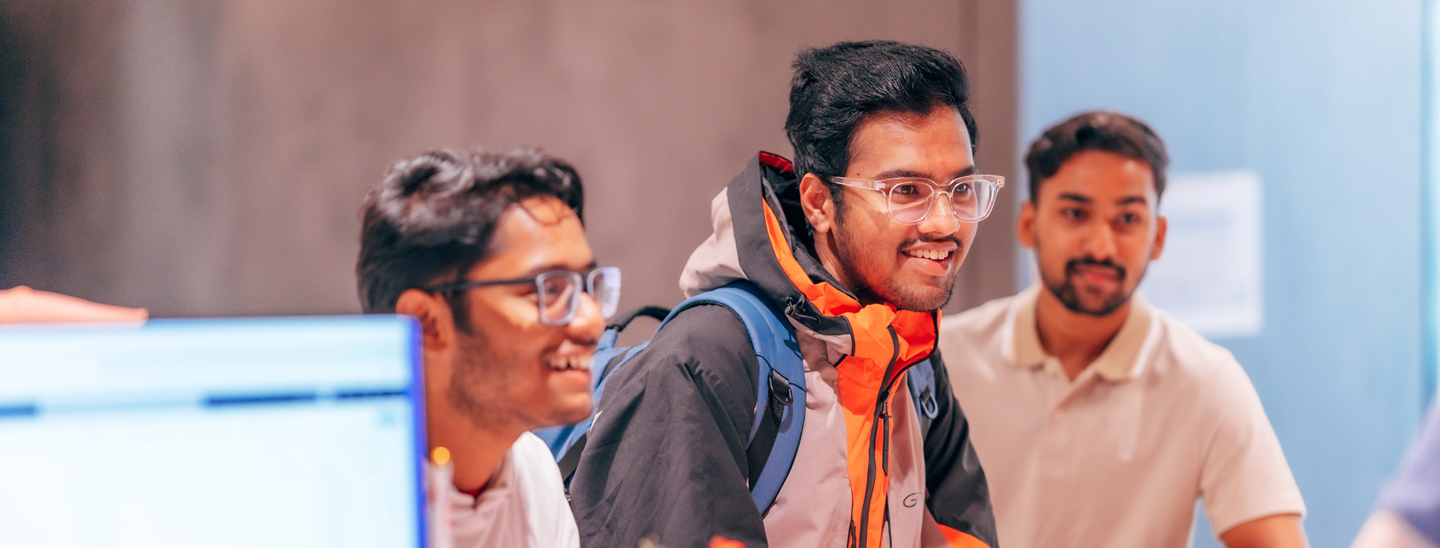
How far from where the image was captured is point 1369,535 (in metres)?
1.00

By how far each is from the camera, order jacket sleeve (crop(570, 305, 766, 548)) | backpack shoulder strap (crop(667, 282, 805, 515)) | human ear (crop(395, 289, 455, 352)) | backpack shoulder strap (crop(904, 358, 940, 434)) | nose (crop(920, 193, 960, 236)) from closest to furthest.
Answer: human ear (crop(395, 289, 455, 352)) → jacket sleeve (crop(570, 305, 766, 548)) → backpack shoulder strap (crop(667, 282, 805, 515)) → nose (crop(920, 193, 960, 236)) → backpack shoulder strap (crop(904, 358, 940, 434))

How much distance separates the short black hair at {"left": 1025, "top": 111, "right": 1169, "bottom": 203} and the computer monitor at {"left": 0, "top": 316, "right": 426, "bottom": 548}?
1756 mm

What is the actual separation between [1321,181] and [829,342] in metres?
2.16

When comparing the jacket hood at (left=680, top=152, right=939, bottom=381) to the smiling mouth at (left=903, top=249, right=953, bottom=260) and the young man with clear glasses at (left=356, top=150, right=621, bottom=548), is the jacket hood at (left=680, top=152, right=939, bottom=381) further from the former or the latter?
the young man with clear glasses at (left=356, top=150, right=621, bottom=548)

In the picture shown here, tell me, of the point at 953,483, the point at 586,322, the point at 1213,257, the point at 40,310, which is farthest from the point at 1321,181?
the point at 40,310

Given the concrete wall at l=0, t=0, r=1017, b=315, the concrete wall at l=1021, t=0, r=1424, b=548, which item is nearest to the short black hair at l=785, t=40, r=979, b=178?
the concrete wall at l=0, t=0, r=1017, b=315

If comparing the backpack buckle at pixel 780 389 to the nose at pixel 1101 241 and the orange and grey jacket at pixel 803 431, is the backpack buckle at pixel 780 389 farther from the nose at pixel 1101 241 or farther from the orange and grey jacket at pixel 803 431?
the nose at pixel 1101 241

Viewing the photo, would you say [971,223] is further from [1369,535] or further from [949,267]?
[1369,535]

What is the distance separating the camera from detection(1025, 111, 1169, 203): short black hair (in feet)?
7.43

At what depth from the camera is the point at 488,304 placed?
3.97 ft

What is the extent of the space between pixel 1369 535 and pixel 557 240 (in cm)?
97

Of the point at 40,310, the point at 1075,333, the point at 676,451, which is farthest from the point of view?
the point at 1075,333

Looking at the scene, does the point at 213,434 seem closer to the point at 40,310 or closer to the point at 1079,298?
the point at 40,310

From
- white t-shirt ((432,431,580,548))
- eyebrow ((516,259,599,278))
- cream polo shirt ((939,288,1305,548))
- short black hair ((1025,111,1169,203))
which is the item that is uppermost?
short black hair ((1025,111,1169,203))
